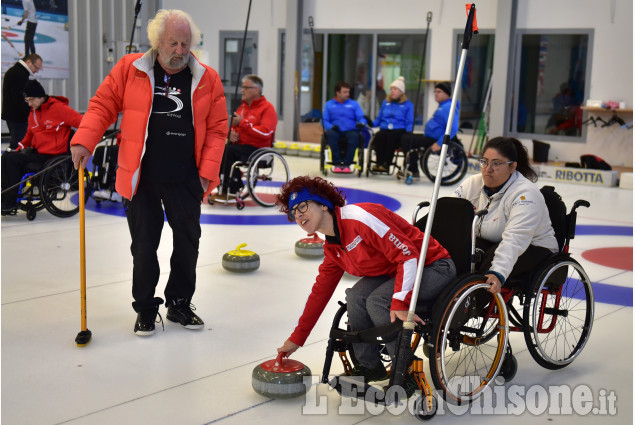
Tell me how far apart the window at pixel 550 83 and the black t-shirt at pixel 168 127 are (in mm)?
8757

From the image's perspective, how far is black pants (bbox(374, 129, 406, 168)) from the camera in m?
9.16

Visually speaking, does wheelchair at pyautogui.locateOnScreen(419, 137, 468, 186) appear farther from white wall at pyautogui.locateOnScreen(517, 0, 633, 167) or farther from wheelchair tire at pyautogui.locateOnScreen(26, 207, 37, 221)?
wheelchair tire at pyautogui.locateOnScreen(26, 207, 37, 221)

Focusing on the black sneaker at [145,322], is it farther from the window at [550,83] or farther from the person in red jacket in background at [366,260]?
the window at [550,83]

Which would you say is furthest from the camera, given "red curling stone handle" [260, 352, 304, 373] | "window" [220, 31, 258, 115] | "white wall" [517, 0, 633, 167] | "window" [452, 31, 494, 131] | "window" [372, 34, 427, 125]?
"window" [220, 31, 258, 115]

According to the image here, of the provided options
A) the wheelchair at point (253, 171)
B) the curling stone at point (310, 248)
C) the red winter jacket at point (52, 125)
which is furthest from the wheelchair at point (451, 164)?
the red winter jacket at point (52, 125)

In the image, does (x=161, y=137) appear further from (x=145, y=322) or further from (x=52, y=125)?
(x=52, y=125)

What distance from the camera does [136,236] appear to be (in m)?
3.40

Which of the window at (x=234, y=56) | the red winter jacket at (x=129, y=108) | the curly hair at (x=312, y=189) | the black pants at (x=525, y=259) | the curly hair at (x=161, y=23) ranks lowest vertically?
the black pants at (x=525, y=259)

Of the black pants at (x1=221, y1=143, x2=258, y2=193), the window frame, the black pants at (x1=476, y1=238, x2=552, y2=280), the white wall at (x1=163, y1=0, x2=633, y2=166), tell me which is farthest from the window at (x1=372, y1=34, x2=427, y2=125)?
the black pants at (x1=476, y1=238, x2=552, y2=280)

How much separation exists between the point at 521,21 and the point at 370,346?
966cm

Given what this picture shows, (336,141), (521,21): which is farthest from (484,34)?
(336,141)

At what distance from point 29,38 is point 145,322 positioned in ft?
35.0

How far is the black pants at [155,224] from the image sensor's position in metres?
3.37

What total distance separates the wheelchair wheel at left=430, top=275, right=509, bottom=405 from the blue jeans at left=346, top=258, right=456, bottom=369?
0.08 m
